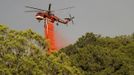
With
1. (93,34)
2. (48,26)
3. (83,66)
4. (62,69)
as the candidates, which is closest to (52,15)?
(48,26)

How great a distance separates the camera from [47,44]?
120ft

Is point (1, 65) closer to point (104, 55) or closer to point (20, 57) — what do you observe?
point (20, 57)

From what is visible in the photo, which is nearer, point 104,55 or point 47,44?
point 47,44

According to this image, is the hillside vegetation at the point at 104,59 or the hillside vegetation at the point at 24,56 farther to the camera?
the hillside vegetation at the point at 104,59

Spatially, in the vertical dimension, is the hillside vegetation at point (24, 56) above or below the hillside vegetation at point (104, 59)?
above

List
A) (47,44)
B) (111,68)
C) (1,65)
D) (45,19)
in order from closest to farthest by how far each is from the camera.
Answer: (1,65) < (47,44) < (111,68) < (45,19)

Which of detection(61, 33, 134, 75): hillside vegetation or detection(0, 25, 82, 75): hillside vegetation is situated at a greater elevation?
detection(0, 25, 82, 75): hillside vegetation

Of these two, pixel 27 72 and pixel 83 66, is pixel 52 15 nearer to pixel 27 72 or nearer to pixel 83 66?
pixel 83 66

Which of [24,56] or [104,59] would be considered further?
[104,59]

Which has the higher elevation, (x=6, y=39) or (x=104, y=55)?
(x=6, y=39)

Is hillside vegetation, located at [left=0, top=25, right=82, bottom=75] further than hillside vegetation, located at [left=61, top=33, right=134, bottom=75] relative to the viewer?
No

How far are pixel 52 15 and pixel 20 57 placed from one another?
52.9m

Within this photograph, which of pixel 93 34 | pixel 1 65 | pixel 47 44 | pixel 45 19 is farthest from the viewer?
pixel 45 19

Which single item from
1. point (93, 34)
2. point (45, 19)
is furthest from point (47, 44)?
point (45, 19)
